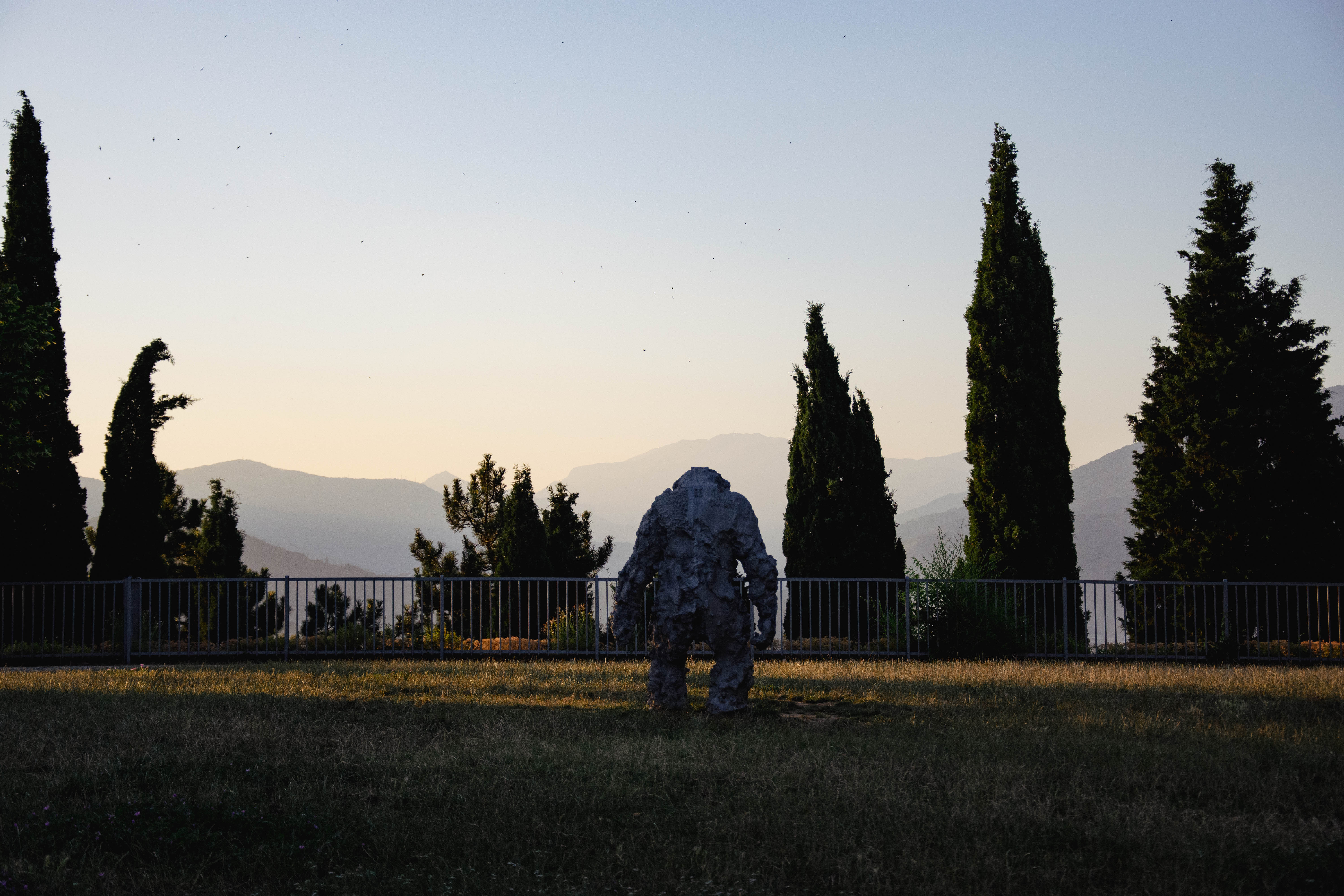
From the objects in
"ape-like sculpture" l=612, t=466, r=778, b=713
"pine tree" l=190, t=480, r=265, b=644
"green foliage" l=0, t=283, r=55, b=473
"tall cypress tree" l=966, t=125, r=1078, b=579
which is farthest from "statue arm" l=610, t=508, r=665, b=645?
"pine tree" l=190, t=480, r=265, b=644

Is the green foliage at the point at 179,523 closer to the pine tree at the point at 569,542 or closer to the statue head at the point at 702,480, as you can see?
the pine tree at the point at 569,542

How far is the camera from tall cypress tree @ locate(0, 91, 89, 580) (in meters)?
22.0

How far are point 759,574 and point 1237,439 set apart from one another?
52.1 ft

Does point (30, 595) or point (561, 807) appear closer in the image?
point (561, 807)

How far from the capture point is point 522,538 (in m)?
28.2

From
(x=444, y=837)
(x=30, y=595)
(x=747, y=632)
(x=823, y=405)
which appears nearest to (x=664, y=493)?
(x=747, y=632)

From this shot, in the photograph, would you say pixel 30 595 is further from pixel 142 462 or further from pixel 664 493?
pixel 664 493

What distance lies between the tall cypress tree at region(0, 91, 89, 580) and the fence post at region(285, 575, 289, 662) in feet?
27.6

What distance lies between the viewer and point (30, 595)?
2323cm

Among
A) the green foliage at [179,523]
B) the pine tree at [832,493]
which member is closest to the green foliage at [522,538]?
the pine tree at [832,493]

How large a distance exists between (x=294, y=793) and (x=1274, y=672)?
1324cm

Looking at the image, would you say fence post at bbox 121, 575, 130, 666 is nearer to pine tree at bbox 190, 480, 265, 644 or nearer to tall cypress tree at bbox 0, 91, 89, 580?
tall cypress tree at bbox 0, 91, 89, 580

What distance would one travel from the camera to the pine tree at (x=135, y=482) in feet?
77.9

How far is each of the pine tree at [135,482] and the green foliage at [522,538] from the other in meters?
8.77
